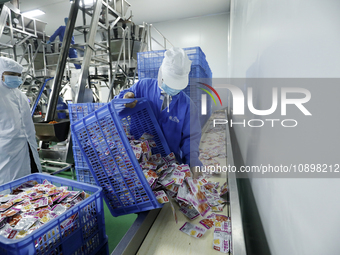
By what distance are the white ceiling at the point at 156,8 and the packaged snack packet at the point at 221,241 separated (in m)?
9.22

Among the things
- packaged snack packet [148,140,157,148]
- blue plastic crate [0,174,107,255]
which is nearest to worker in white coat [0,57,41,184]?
blue plastic crate [0,174,107,255]

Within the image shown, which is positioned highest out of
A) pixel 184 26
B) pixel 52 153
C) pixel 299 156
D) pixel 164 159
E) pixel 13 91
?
pixel 184 26

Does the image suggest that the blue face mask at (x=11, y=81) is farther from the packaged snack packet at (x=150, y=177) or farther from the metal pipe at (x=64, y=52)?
the packaged snack packet at (x=150, y=177)

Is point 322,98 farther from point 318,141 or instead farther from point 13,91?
point 13,91

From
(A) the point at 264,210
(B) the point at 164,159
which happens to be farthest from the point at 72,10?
(A) the point at 264,210

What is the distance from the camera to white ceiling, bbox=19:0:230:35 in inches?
327

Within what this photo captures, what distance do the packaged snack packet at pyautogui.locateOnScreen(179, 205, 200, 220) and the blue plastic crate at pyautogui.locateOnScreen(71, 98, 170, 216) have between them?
19 centimetres

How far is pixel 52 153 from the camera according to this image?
11.7 feet

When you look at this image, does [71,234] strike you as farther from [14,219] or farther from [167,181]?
[167,181]

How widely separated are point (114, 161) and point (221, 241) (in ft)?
2.17

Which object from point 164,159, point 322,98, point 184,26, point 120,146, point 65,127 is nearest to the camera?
point 322,98

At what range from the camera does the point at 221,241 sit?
3.05 feet

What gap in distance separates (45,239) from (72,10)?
370 centimetres

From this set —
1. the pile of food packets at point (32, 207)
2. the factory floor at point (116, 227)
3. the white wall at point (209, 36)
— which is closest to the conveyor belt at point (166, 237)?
the pile of food packets at point (32, 207)
